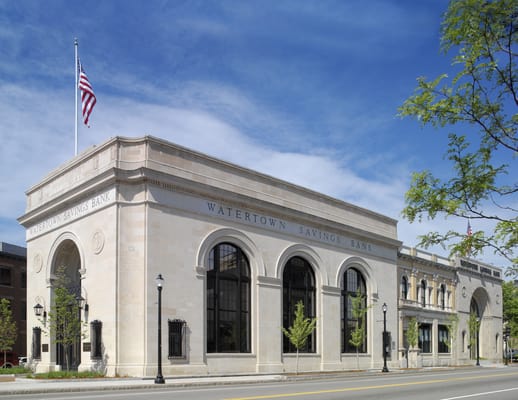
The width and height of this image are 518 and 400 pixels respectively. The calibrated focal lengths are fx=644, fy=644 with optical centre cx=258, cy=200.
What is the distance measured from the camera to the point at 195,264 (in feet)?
114

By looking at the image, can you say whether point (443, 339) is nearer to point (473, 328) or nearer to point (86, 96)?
point (473, 328)

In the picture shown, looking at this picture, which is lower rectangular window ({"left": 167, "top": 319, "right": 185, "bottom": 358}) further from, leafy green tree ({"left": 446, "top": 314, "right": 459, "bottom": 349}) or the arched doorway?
leafy green tree ({"left": 446, "top": 314, "right": 459, "bottom": 349})

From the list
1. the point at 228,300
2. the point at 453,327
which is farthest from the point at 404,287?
the point at 228,300

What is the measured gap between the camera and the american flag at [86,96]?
3734 centimetres

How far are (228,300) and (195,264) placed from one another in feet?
12.4

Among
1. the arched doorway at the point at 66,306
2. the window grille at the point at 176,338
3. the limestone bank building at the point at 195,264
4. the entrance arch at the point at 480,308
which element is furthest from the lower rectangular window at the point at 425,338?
the arched doorway at the point at 66,306

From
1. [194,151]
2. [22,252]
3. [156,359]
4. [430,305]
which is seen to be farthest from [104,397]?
[22,252]

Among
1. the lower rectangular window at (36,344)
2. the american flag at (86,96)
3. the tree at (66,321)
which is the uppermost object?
the american flag at (86,96)

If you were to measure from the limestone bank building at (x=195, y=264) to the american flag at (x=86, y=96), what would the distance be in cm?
285

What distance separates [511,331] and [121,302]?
71.5 meters

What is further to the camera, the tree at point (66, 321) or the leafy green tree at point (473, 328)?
the leafy green tree at point (473, 328)

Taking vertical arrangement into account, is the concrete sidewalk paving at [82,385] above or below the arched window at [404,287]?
below

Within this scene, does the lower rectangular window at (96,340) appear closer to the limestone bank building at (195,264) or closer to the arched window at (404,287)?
the limestone bank building at (195,264)

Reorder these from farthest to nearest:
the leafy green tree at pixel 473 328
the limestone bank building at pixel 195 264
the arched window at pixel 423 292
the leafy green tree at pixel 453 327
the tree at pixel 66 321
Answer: the leafy green tree at pixel 473 328 → the leafy green tree at pixel 453 327 → the arched window at pixel 423 292 → the tree at pixel 66 321 → the limestone bank building at pixel 195 264
